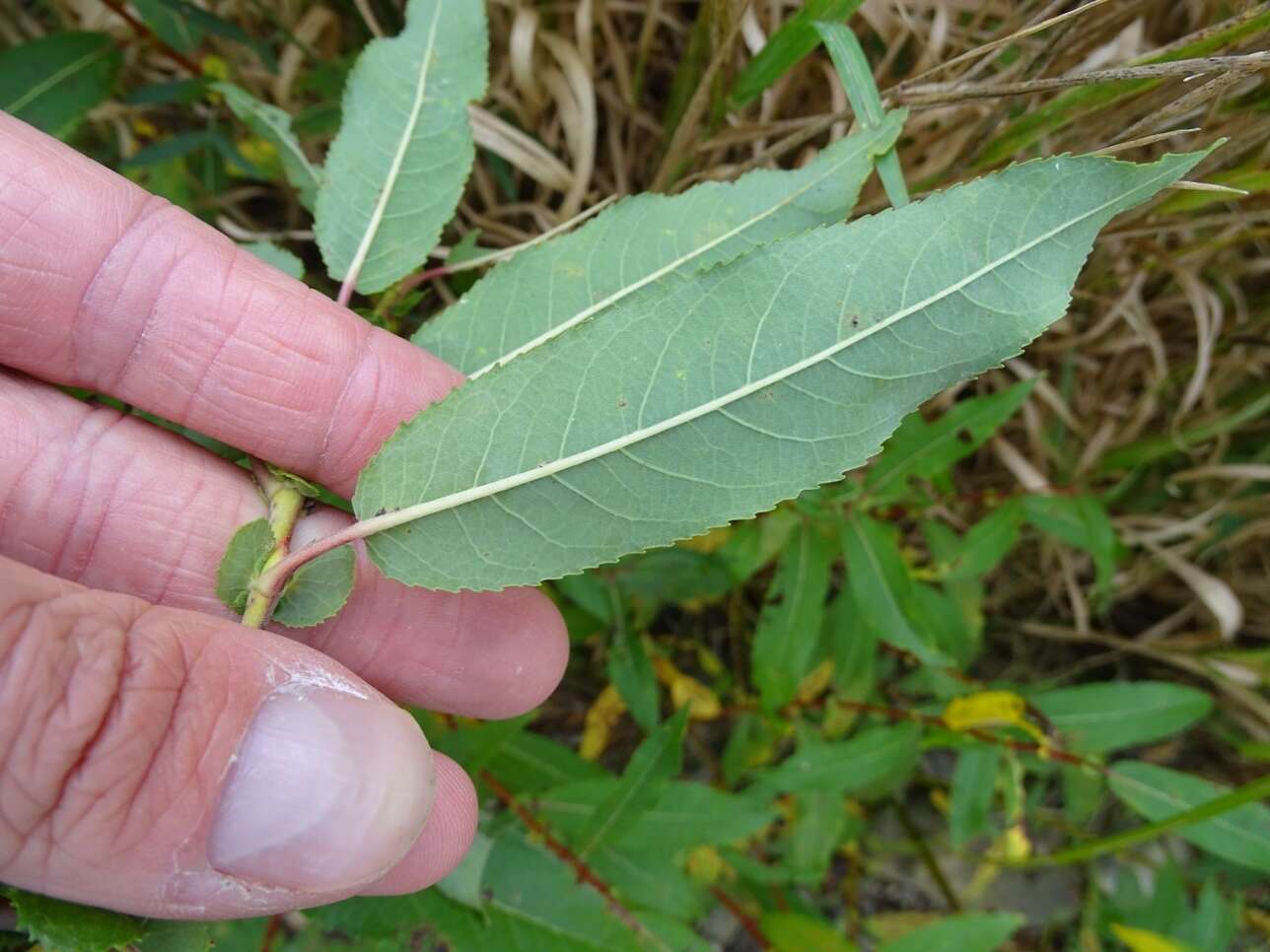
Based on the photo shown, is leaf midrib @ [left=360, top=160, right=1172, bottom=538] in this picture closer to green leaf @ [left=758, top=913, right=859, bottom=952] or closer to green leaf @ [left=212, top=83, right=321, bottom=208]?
green leaf @ [left=212, top=83, right=321, bottom=208]

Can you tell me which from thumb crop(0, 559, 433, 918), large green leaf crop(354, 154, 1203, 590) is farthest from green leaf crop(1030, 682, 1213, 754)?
thumb crop(0, 559, 433, 918)

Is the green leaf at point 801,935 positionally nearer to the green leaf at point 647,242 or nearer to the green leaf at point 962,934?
the green leaf at point 962,934

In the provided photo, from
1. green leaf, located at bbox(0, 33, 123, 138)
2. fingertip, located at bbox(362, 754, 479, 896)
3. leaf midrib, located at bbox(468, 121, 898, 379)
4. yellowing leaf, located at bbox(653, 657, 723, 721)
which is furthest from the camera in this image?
yellowing leaf, located at bbox(653, 657, 723, 721)

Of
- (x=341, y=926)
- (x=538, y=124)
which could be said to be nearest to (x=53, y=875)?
(x=341, y=926)

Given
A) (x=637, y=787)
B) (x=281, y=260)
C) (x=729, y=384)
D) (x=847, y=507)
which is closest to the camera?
(x=729, y=384)

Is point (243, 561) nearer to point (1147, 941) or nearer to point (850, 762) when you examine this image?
point (850, 762)

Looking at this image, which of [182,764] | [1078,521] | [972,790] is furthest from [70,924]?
[1078,521]

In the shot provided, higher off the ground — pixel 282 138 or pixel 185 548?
pixel 282 138
